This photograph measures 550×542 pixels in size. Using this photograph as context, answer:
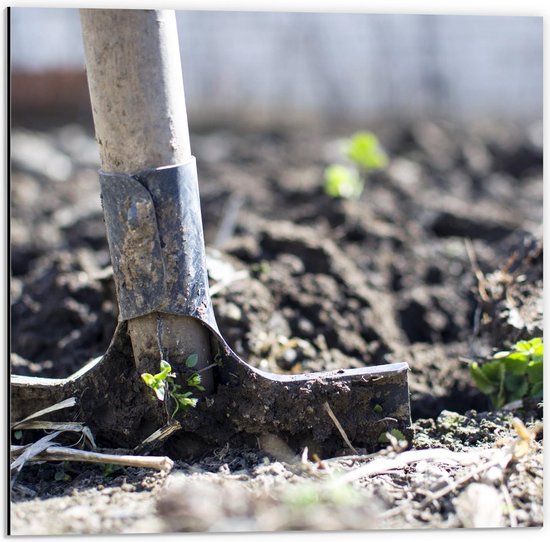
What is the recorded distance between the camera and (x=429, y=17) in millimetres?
4176

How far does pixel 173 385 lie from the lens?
132 cm

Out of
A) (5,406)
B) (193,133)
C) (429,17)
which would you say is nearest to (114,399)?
(5,406)

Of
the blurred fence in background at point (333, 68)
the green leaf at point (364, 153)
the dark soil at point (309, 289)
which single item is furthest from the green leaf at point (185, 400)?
the blurred fence in background at point (333, 68)

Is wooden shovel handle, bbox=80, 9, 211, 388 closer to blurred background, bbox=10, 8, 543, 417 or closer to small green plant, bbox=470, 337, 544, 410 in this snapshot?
Result: blurred background, bbox=10, 8, 543, 417

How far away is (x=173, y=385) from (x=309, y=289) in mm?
781

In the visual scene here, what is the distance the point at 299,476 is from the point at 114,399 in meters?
0.38

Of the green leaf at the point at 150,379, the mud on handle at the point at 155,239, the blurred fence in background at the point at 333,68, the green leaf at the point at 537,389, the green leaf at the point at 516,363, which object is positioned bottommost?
the green leaf at the point at 537,389

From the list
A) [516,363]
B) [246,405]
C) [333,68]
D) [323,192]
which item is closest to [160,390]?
[246,405]

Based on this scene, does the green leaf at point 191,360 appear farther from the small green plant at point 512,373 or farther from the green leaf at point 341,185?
the green leaf at point 341,185

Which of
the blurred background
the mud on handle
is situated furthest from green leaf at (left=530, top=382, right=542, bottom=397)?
the mud on handle

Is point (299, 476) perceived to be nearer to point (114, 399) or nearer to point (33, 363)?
point (114, 399)

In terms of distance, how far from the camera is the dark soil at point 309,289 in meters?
1.25

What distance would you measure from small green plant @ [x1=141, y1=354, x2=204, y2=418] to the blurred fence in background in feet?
10.3

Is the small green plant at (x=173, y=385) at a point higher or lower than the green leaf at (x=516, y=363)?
higher
